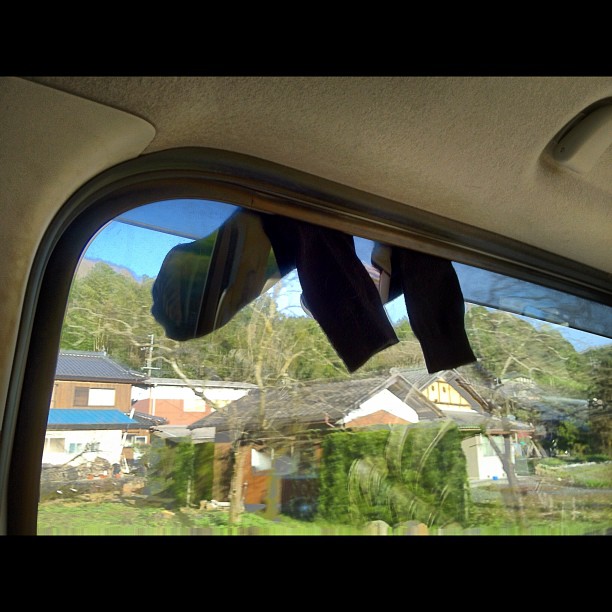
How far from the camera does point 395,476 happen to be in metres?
Answer: 1.40

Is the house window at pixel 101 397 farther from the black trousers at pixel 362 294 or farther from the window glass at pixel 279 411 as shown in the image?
the black trousers at pixel 362 294

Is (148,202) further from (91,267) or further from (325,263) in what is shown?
(325,263)

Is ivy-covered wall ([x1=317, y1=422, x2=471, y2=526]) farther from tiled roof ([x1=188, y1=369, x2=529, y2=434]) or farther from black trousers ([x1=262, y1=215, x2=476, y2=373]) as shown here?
black trousers ([x1=262, y1=215, x2=476, y2=373])

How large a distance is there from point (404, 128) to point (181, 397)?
720 mm

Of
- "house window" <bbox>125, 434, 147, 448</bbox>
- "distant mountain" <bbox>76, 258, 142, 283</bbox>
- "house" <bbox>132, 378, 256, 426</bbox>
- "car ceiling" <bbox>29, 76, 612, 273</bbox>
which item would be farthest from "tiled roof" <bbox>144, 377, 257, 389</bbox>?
"car ceiling" <bbox>29, 76, 612, 273</bbox>

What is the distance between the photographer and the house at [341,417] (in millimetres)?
1235

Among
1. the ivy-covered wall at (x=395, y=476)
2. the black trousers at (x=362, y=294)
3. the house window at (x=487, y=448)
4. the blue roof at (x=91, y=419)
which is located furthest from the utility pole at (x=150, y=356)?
the house window at (x=487, y=448)

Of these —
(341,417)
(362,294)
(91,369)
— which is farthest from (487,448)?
(91,369)

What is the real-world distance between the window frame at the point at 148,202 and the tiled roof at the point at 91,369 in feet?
0.23

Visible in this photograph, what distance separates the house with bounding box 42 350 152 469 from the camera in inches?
40.3
